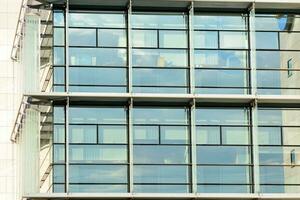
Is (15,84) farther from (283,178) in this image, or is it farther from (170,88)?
(283,178)

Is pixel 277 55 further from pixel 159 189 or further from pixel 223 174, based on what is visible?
pixel 159 189

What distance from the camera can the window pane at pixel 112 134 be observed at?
110 ft

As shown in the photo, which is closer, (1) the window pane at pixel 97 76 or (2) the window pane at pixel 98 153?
(2) the window pane at pixel 98 153

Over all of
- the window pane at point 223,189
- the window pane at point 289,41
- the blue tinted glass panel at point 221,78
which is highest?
the window pane at point 289,41

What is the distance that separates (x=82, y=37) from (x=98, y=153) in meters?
4.20

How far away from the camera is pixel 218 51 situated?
1359 inches

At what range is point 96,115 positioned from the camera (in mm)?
33625

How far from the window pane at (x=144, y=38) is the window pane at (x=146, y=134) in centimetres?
298

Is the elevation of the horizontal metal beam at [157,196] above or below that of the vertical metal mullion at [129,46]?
below

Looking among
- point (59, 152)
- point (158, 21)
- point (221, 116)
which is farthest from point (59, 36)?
point (221, 116)

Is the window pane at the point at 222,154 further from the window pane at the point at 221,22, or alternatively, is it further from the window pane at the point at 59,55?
the window pane at the point at 59,55

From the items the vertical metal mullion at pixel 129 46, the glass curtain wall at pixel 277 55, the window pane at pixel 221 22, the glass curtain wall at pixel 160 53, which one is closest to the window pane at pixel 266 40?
the glass curtain wall at pixel 277 55

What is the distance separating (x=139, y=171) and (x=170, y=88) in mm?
3146

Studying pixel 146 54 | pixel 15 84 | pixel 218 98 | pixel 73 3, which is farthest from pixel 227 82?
pixel 15 84
